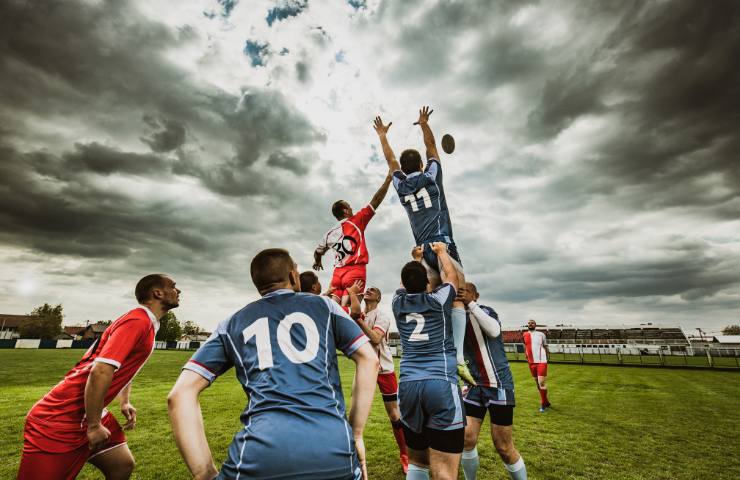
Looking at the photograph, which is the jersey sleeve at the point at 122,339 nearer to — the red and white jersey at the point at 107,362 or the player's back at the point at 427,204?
the red and white jersey at the point at 107,362

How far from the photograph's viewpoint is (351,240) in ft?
19.3

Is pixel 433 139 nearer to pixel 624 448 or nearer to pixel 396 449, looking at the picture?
pixel 396 449

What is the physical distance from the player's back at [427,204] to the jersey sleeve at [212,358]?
3283 millimetres

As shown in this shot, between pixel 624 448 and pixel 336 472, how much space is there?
350 inches

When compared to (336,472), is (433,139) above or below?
above

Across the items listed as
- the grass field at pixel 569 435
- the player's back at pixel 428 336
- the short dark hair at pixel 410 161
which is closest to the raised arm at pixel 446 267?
the player's back at pixel 428 336

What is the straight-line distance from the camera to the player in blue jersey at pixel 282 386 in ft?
5.95

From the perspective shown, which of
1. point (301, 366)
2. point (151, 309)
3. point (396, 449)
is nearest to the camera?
point (301, 366)

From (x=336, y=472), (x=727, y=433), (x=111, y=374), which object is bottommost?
(x=727, y=433)

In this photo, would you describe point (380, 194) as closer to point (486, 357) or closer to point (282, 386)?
point (486, 357)

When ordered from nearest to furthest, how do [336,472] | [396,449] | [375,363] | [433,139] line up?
[336,472] → [375,363] → [433,139] → [396,449]

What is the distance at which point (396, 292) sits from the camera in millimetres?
4266

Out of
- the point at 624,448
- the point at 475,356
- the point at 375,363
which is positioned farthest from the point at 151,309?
the point at 624,448

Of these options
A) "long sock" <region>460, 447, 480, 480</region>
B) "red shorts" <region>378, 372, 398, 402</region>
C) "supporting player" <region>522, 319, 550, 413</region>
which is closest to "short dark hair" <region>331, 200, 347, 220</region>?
"red shorts" <region>378, 372, 398, 402</region>
